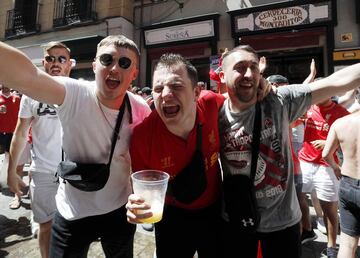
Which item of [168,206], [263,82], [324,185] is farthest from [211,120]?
[324,185]

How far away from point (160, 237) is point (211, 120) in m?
1.00

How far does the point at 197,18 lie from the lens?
1122 centimetres

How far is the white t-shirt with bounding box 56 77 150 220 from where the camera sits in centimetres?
202

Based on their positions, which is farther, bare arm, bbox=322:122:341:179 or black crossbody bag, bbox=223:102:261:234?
bare arm, bbox=322:122:341:179

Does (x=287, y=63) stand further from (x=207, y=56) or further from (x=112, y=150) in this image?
(x=112, y=150)

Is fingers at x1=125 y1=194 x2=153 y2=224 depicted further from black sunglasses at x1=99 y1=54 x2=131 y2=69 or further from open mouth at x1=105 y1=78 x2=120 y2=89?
black sunglasses at x1=99 y1=54 x2=131 y2=69

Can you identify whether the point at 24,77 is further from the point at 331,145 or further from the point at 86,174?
the point at 331,145

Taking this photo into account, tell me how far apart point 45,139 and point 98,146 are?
53.8 inches

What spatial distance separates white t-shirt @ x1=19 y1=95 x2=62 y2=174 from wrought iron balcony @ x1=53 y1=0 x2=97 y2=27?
37.5 ft

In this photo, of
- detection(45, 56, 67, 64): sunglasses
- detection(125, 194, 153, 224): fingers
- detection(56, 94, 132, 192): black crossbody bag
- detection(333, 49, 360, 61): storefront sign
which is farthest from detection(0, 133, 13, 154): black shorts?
detection(333, 49, 360, 61): storefront sign

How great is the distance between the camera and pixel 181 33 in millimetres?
11641

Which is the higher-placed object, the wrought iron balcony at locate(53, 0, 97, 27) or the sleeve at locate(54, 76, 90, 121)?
the wrought iron balcony at locate(53, 0, 97, 27)

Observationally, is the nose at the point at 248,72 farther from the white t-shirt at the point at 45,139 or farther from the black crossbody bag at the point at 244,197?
the white t-shirt at the point at 45,139

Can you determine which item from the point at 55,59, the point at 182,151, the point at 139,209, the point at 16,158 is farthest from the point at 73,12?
the point at 139,209
